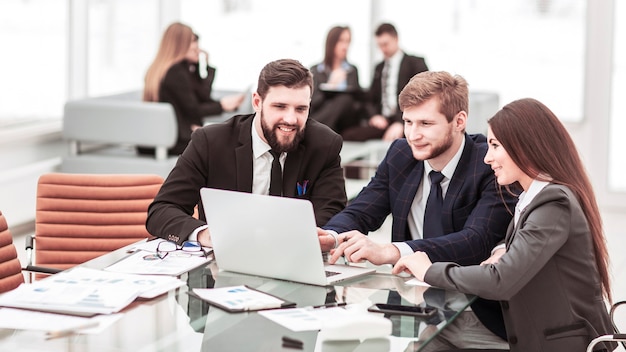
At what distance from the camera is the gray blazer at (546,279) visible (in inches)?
111

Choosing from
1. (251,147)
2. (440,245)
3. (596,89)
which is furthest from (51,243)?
(596,89)

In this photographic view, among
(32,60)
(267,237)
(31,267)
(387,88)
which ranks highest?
(32,60)

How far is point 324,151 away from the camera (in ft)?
12.8

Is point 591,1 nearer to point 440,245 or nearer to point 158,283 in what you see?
point 440,245

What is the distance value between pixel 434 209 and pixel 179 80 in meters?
4.40

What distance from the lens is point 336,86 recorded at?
8.77m

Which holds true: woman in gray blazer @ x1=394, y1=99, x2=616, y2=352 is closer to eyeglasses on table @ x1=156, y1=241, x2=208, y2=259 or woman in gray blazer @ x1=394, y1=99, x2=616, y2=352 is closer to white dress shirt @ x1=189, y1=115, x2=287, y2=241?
eyeglasses on table @ x1=156, y1=241, x2=208, y2=259

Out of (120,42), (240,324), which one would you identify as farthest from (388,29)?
(240,324)

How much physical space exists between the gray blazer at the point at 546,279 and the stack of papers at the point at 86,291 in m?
0.84

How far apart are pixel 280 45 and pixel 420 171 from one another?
21.9 feet

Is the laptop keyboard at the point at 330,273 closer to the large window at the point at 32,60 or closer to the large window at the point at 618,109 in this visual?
the large window at the point at 32,60

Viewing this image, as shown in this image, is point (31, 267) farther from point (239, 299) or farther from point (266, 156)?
point (239, 299)

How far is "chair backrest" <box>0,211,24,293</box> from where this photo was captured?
3.69 metres

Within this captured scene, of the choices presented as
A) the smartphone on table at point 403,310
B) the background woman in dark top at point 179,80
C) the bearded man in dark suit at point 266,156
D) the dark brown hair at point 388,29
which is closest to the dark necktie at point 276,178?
the bearded man in dark suit at point 266,156
